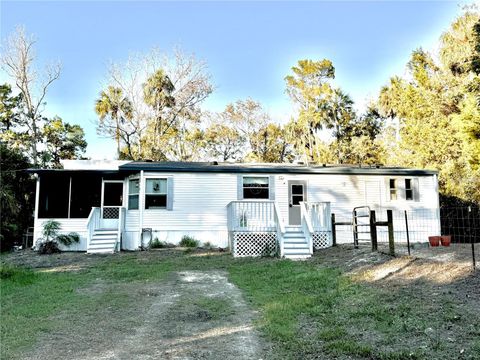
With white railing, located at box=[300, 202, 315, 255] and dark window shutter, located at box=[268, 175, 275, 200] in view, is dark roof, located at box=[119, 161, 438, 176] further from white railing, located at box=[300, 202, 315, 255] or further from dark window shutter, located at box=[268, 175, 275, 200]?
white railing, located at box=[300, 202, 315, 255]

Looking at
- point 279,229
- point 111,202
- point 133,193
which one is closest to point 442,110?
point 279,229

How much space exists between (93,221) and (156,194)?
2475mm

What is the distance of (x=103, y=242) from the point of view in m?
14.0

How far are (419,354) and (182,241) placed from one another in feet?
37.7

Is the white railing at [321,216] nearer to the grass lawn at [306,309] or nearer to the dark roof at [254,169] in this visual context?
the dark roof at [254,169]

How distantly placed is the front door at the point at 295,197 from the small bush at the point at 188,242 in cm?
380

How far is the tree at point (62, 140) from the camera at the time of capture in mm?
25750

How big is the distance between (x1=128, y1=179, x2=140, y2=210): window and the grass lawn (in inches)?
196

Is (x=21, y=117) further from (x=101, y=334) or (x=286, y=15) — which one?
(x=101, y=334)

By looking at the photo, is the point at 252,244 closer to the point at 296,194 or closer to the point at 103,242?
the point at 296,194

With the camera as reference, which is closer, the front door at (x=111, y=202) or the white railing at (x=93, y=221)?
the white railing at (x=93, y=221)

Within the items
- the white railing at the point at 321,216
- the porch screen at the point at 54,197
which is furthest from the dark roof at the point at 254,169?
the porch screen at the point at 54,197

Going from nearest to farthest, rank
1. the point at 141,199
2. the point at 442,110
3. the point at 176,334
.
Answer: the point at 176,334
the point at 141,199
the point at 442,110

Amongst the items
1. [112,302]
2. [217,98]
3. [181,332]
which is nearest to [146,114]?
[217,98]
